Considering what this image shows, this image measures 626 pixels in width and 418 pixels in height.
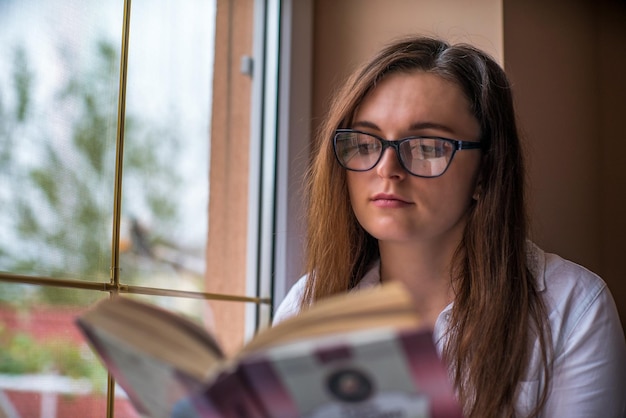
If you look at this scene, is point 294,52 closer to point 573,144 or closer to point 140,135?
point 140,135

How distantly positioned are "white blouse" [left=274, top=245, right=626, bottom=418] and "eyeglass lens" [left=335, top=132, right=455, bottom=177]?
293 mm

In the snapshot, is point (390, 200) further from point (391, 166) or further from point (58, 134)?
point (58, 134)

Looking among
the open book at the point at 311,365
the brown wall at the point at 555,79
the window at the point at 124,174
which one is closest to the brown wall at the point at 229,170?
the window at the point at 124,174

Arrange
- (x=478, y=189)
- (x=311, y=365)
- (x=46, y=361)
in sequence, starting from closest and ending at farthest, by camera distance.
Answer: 1. (x=311, y=365)
2. (x=46, y=361)
3. (x=478, y=189)

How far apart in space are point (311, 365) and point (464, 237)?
2.90ft

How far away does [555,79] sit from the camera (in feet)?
6.71

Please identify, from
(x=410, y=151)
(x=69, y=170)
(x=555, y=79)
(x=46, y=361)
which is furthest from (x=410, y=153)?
(x=555, y=79)

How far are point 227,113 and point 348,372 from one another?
132 centimetres

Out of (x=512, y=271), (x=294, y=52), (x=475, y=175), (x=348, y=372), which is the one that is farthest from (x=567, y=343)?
(x=294, y=52)

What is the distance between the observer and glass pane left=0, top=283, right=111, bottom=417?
3.73 ft

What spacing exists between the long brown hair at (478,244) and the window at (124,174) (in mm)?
300

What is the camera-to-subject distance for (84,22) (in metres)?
1.33

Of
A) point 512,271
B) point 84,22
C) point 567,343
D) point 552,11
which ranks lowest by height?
point 567,343

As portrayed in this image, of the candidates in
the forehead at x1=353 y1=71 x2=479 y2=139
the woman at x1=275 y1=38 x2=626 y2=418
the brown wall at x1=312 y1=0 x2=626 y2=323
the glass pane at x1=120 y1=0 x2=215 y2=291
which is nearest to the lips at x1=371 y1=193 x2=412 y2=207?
the woman at x1=275 y1=38 x2=626 y2=418
